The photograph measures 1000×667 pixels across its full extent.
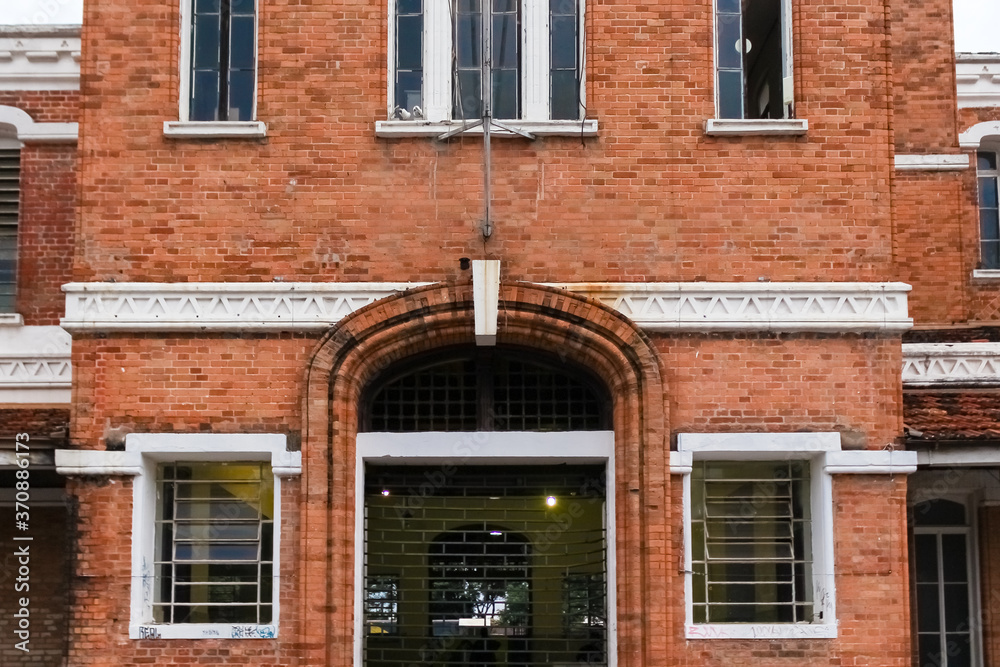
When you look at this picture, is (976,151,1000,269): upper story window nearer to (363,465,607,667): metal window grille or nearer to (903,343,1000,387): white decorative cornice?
(903,343,1000,387): white decorative cornice

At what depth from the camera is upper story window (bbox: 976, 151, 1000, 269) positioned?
1580 centimetres

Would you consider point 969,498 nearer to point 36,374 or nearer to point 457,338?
point 457,338

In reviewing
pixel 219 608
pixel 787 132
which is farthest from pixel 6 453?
pixel 787 132

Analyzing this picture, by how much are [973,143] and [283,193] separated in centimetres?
864

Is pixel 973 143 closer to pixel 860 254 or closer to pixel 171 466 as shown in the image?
pixel 860 254

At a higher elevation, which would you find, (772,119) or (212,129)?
(772,119)

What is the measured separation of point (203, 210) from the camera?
1155cm

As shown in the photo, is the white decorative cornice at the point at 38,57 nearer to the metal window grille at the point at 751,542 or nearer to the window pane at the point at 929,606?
the metal window grille at the point at 751,542

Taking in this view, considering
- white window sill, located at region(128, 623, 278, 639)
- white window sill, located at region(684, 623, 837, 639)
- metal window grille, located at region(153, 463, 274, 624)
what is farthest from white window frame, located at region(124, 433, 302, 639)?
white window sill, located at region(684, 623, 837, 639)

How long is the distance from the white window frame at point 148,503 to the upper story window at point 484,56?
3210mm

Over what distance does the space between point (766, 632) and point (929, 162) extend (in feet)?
22.8

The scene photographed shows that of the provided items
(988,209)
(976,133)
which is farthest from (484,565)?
(976,133)

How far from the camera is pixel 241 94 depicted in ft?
39.1

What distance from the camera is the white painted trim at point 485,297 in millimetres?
11297
